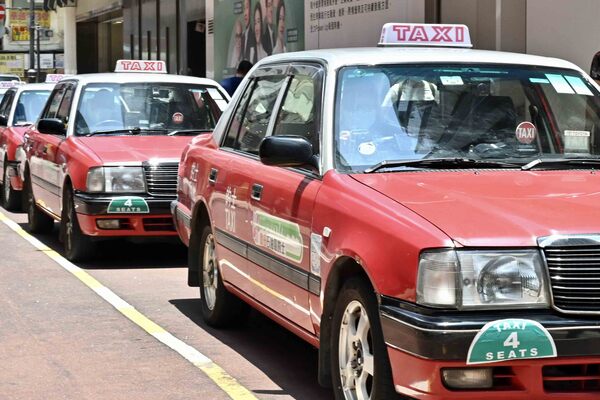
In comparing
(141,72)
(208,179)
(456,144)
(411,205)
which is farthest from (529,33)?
(411,205)

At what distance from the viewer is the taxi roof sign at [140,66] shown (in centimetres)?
1310

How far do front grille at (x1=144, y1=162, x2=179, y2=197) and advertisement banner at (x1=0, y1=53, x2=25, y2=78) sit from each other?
5026 cm

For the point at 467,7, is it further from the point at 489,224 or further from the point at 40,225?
the point at 489,224

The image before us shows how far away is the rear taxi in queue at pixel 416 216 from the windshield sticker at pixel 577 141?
1 centimetres

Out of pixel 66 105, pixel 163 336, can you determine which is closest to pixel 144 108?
pixel 66 105

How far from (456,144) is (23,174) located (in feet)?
30.5

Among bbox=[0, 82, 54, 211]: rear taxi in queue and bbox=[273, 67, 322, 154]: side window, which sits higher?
bbox=[273, 67, 322, 154]: side window

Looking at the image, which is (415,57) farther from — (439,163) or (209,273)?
(209,273)

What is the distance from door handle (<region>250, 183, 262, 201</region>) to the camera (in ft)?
21.1

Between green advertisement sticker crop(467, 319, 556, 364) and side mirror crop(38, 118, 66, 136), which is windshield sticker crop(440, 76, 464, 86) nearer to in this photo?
green advertisement sticker crop(467, 319, 556, 364)

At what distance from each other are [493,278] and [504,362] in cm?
32

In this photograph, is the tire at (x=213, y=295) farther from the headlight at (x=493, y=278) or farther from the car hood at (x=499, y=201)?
the headlight at (x=493, y=278)

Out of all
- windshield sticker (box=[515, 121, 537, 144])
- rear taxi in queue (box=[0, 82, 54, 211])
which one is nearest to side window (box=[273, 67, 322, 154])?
windshield sticker (box=[515, 121, 537, 144])

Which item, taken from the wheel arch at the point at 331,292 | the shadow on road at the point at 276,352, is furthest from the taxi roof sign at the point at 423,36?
the wheel arch at the point at 331,292
